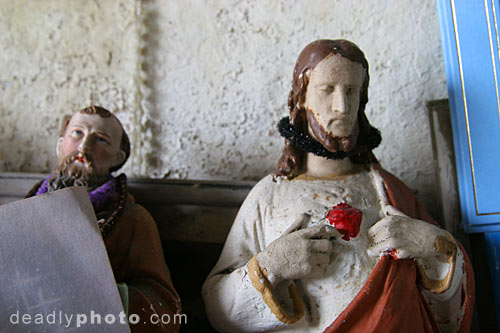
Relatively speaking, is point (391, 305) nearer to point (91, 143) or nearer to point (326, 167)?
point (326, 167)

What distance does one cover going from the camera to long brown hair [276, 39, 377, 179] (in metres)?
1.42

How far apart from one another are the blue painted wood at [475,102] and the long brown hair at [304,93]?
338 millimetres

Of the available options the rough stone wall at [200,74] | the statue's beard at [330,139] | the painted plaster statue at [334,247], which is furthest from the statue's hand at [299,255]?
the rough stone wall at [200,74]

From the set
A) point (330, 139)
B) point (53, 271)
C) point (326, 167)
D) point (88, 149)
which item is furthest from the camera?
point (88, 149)

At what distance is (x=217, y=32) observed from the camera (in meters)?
2.29

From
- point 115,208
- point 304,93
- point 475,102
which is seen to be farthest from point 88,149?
point 475,102

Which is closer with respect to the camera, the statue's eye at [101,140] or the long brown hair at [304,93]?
the long brown hair at [304,93]

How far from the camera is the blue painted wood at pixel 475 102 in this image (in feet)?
5.19

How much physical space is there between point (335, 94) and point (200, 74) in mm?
1049

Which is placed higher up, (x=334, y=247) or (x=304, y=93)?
(x=304, y=93)

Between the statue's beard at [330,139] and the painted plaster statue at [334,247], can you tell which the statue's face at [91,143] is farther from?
the statue's beard at [330,139]

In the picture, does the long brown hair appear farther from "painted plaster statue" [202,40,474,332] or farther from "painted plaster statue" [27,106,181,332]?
"painted plaster statue" [27,106,181,332]

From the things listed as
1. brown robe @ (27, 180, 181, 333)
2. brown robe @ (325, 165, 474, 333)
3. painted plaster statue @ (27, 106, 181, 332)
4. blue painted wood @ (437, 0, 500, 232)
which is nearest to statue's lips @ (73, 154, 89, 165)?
painted plaster statue @ (27, 106, 181, 332)

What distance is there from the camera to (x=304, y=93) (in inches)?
57.5
